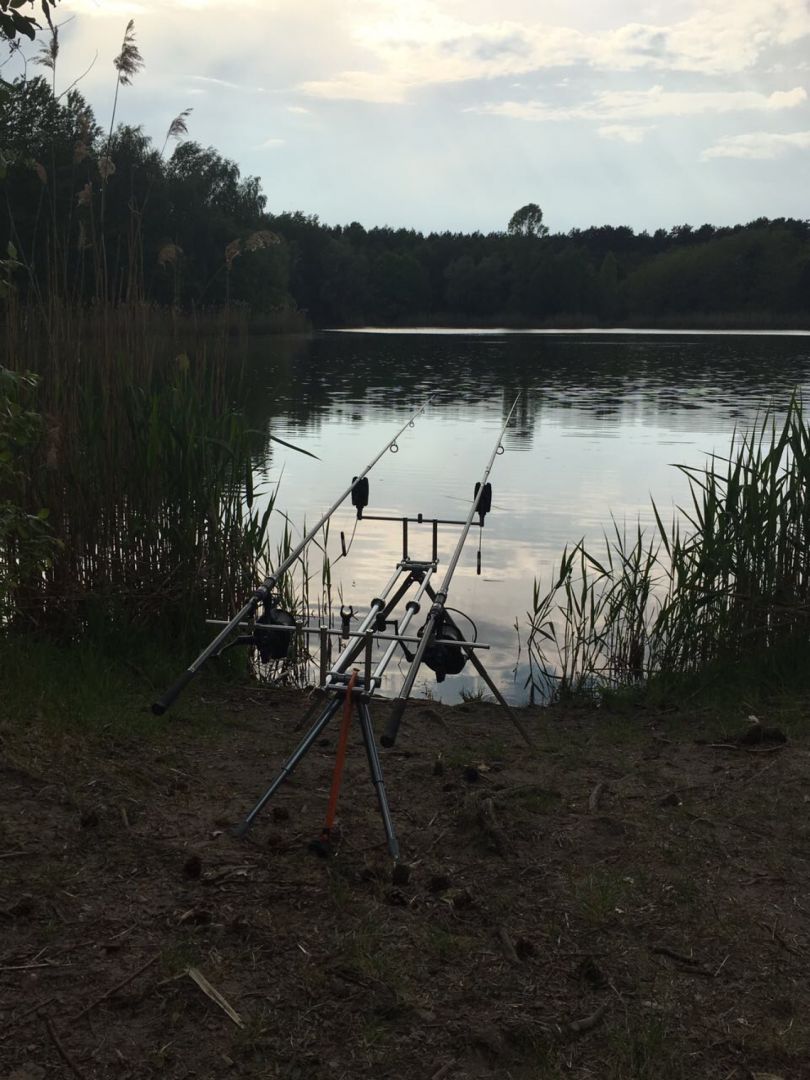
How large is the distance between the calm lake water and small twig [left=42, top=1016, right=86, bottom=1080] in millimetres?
4378

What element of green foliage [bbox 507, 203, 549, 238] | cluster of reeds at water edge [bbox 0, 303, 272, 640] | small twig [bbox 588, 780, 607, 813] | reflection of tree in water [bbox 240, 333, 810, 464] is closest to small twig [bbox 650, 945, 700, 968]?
small twig [bbox 588, 780, 607, 813]

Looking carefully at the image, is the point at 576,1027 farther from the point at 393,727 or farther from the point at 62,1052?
the point at 62,1052

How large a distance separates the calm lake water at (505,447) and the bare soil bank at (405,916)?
94.8 inches

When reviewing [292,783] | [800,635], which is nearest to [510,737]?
[292,783]

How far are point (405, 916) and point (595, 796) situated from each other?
145 centimetres

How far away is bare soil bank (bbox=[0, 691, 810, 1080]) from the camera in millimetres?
3193

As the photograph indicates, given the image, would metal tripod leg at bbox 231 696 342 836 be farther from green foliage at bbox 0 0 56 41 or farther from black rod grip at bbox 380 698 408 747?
green foliage at bbox 0 0 56 41

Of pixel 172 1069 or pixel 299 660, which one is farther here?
pixel 299 660

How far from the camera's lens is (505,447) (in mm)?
19891

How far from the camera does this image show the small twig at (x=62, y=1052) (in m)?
2.98

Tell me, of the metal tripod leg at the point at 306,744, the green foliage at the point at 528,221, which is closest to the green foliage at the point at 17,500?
the metal tripod leg at the point at 306,744

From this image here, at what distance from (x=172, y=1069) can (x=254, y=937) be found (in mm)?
673

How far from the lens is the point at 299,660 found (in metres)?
7.71

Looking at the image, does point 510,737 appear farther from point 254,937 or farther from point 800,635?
point 254,937
